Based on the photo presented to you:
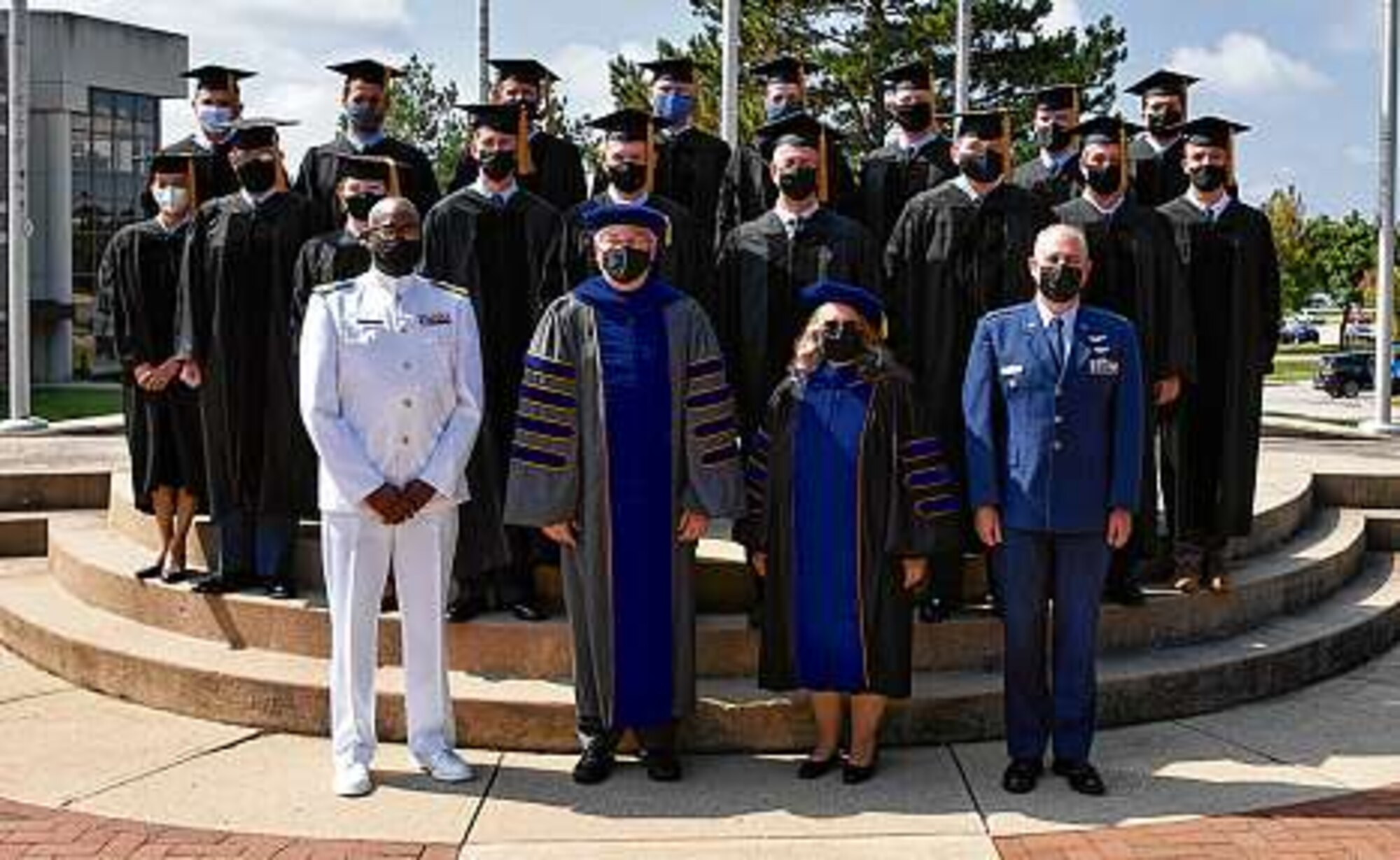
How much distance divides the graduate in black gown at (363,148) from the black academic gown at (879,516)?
2.47 m

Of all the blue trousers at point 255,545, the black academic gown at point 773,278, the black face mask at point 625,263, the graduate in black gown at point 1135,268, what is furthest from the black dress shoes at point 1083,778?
the blue trousers at point 255,545

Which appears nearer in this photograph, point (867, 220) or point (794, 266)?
point (794, 266)

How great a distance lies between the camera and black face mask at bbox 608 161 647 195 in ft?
22.5

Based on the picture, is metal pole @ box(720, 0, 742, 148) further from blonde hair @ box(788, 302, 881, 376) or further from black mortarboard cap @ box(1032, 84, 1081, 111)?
blonde hair @ box(788, 302, 881, 376)

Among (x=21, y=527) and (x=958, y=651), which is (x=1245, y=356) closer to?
(x=958, y=651)

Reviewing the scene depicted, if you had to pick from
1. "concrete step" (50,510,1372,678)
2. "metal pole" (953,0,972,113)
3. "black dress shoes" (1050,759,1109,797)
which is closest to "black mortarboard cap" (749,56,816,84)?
"concrete step" (50,510,1372,678)

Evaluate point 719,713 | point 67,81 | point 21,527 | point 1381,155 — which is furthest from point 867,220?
point 67,81

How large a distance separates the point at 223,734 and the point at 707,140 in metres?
3.89

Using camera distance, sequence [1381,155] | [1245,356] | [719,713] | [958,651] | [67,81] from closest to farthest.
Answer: [719,713], [958,651], [1245,356], [1381,155], [67,81]

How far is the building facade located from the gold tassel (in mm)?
34386

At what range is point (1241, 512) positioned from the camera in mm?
7770

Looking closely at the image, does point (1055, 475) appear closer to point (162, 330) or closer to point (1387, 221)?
point (162, 330)

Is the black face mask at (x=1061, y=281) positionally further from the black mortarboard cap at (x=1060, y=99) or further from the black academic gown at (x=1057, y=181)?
the black mortarboard cap at (x=1060, y=99)

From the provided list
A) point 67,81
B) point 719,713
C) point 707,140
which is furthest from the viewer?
point 67,81
